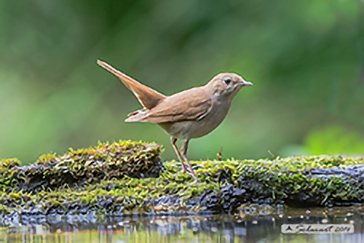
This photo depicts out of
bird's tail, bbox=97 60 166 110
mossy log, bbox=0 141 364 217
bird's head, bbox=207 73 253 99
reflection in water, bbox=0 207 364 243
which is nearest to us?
reflection in water, bbox=0 207 364 243

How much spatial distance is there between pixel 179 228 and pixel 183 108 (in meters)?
1.27

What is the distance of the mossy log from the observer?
3.65 meters

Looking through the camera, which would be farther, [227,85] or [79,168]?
[79,168]

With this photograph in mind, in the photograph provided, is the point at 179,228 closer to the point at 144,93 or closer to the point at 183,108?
the point at 183,108

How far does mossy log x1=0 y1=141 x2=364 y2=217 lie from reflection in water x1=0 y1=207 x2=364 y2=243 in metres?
0.16

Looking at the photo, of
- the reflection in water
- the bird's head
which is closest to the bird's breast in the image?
the bird's head

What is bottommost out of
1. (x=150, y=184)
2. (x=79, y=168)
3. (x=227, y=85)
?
(x=150, y=184)

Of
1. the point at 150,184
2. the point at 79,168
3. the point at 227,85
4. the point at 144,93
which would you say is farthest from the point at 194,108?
the point at 79,168

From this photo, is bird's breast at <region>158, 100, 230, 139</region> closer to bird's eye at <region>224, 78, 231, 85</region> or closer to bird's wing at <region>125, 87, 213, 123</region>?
bird's wing at <region>125, 87, 213, 123</region>

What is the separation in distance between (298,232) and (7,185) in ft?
8.45

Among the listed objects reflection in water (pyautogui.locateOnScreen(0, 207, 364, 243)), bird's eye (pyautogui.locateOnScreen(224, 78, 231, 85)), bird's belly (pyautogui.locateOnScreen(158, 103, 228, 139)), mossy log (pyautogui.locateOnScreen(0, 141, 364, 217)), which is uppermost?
bird's eye (pyautogui.locateOnScreen(224, 78, 231, 85))

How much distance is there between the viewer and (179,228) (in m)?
3.02

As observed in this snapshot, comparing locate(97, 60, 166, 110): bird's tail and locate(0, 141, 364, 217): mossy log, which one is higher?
locate(97, 60, 166, 110): bird's tail

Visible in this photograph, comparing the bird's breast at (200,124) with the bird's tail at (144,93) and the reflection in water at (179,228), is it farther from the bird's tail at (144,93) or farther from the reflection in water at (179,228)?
the reflection in water at (179,228)
